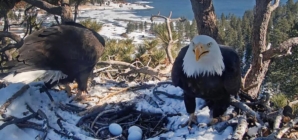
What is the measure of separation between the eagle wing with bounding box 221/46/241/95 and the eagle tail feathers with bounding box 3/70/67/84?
1846 mm

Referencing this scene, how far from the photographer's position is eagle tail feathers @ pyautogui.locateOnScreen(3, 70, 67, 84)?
318 centimetres

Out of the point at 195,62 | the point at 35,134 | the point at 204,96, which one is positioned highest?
the point at 195,62

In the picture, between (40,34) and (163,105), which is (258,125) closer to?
(163,105)

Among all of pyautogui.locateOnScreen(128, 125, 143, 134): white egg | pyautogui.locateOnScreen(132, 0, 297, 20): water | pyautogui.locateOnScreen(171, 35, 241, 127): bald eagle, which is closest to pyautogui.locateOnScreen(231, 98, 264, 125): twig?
pyautogui.locateOnScreen(171, 35, 241, 127): bald eagle

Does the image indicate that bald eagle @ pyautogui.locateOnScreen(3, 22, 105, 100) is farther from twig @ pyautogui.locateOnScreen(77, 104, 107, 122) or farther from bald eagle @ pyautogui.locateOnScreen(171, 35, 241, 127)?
bald eagle @ pyautogui.locateOnScreen(171, 35, 241, 127)

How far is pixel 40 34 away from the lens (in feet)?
11.0

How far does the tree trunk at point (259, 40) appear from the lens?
13.7ft

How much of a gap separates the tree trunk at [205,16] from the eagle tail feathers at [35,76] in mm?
1913

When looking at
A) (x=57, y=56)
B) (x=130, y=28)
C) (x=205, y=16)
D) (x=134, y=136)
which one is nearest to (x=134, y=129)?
(x=134, y=136)

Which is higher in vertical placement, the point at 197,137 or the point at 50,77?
the point at 50,77

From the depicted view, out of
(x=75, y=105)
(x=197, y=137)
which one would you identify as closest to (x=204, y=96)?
(x=197, y=137)

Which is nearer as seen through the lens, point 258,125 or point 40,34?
point 258,125

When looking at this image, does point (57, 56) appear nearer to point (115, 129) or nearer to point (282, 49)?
point (115, 129)

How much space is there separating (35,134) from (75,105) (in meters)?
0.77
